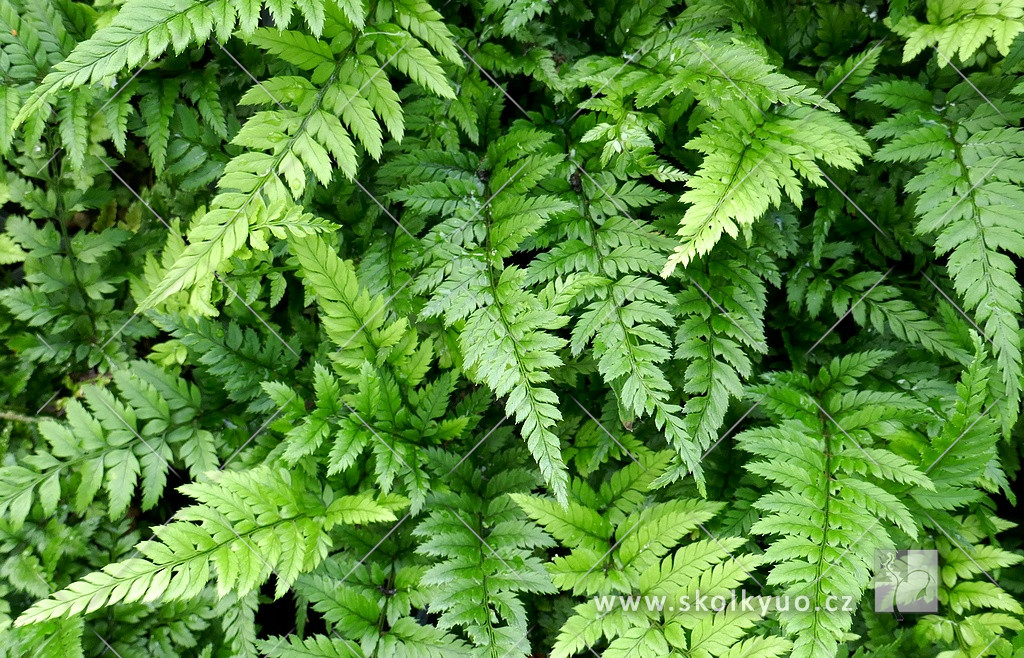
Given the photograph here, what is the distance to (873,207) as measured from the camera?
8.53ft

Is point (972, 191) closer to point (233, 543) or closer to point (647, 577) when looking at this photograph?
point (647, 577)

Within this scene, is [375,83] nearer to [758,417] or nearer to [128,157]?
[128,157]

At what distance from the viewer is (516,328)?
2.10 meters

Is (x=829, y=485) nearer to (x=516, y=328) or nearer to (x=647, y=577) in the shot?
(x=647, y=577)

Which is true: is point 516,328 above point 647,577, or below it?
above

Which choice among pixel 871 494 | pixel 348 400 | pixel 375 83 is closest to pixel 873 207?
pixel 871 494

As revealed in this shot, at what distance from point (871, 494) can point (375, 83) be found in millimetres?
2169

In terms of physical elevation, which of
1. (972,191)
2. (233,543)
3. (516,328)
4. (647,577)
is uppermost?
(972,191)

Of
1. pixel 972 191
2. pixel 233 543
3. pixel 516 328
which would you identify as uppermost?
pixel 972 191

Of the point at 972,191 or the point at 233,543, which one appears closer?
the point at 233,543

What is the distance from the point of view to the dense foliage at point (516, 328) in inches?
80.7

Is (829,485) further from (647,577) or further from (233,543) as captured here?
(233,543)

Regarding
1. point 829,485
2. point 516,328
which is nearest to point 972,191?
point 829,485

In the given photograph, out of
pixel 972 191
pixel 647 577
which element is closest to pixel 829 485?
pixel 647 577
